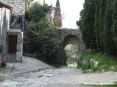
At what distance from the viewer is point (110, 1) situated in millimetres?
24641

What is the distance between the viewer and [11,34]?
3459 cm

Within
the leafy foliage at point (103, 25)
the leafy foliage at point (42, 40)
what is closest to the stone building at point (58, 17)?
the leafy foliage at point (42, 40)

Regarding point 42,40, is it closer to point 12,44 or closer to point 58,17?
point 12,44

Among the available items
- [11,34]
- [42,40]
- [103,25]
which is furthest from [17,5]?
[103,25]

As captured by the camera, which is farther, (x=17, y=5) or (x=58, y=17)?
(x=58, y=17)

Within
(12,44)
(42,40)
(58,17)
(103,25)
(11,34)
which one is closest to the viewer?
(103,25)

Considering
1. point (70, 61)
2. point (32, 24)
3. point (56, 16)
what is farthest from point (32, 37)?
point (70, 61)

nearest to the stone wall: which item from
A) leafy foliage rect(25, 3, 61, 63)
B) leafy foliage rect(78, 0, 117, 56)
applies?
leafy foliage rect(25, 3, 61, 63)

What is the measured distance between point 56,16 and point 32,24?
13631 mm

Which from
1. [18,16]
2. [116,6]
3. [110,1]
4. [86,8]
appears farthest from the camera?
[18,16]

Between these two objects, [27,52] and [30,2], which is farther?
[30,2]

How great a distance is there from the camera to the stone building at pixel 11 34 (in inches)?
1171

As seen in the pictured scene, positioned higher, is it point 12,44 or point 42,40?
point 42,40

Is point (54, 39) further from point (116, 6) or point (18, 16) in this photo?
Result: point (116, 6)
